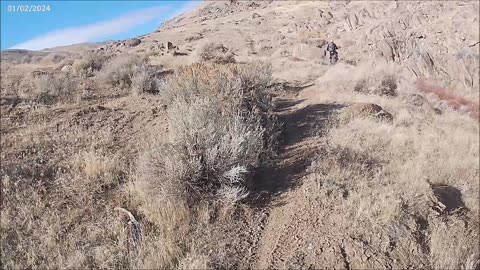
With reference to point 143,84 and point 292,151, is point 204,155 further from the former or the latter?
point 143,84

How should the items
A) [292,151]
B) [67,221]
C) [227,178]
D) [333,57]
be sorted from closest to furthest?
1. [67,221]
2. [227,178]
3. [292,151]
4. [333,57]

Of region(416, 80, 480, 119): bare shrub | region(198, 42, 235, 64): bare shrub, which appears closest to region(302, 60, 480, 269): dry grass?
region(416, 80, 480, 119): bare shrub

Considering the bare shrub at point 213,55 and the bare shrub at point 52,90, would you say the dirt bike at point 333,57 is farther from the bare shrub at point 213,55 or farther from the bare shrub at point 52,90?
the bare shrub at point 52,90

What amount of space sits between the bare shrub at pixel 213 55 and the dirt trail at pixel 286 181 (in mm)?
7976

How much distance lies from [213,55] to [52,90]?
31.7ft

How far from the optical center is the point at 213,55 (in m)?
18.0

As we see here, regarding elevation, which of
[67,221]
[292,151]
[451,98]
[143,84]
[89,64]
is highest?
[89,64]

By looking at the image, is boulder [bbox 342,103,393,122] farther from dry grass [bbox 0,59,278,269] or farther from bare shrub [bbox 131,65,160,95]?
bare shrub [bbox 131,65,160,95]

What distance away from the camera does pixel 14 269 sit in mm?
3883

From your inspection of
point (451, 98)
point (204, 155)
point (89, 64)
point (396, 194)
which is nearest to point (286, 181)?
point (204, 155)

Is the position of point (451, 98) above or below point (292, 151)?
below

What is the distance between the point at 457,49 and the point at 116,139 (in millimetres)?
13496

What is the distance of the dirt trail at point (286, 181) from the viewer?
4.47 m

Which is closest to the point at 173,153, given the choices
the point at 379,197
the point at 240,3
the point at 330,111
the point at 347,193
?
the point at 347,193
